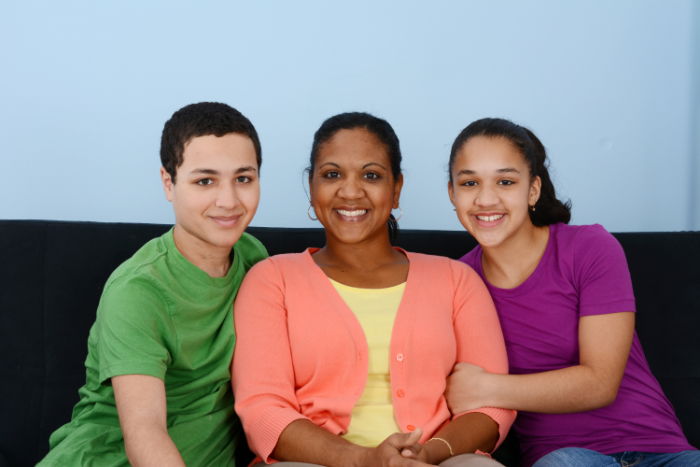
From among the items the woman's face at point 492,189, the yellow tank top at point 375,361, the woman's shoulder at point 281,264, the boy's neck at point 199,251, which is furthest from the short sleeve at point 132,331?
the woman's face at point 492,189

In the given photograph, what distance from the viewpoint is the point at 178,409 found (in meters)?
1.69

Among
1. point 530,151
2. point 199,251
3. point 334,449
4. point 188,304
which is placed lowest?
point 334,449

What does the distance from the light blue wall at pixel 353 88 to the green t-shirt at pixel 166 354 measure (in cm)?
90

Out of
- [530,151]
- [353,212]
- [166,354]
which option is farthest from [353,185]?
[166,354]

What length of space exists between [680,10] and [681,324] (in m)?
1.25

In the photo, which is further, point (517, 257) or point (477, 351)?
point (517, 257)

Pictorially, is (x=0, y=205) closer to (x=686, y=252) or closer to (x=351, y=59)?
(x=351, y=59)

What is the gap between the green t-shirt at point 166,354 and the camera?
60.3 inches

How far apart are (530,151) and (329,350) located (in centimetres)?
72

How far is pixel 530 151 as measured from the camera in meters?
1.93

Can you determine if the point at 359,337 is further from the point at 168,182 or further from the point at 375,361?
the point at 168,182

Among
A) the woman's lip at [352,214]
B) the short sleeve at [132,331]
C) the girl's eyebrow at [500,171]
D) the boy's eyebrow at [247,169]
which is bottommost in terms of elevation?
the short sleeve at [132,331]

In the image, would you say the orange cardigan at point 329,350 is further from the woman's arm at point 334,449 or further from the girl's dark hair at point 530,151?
the girl's dark hair at point 530,151

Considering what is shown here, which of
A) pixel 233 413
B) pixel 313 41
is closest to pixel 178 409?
pixel 233 413
